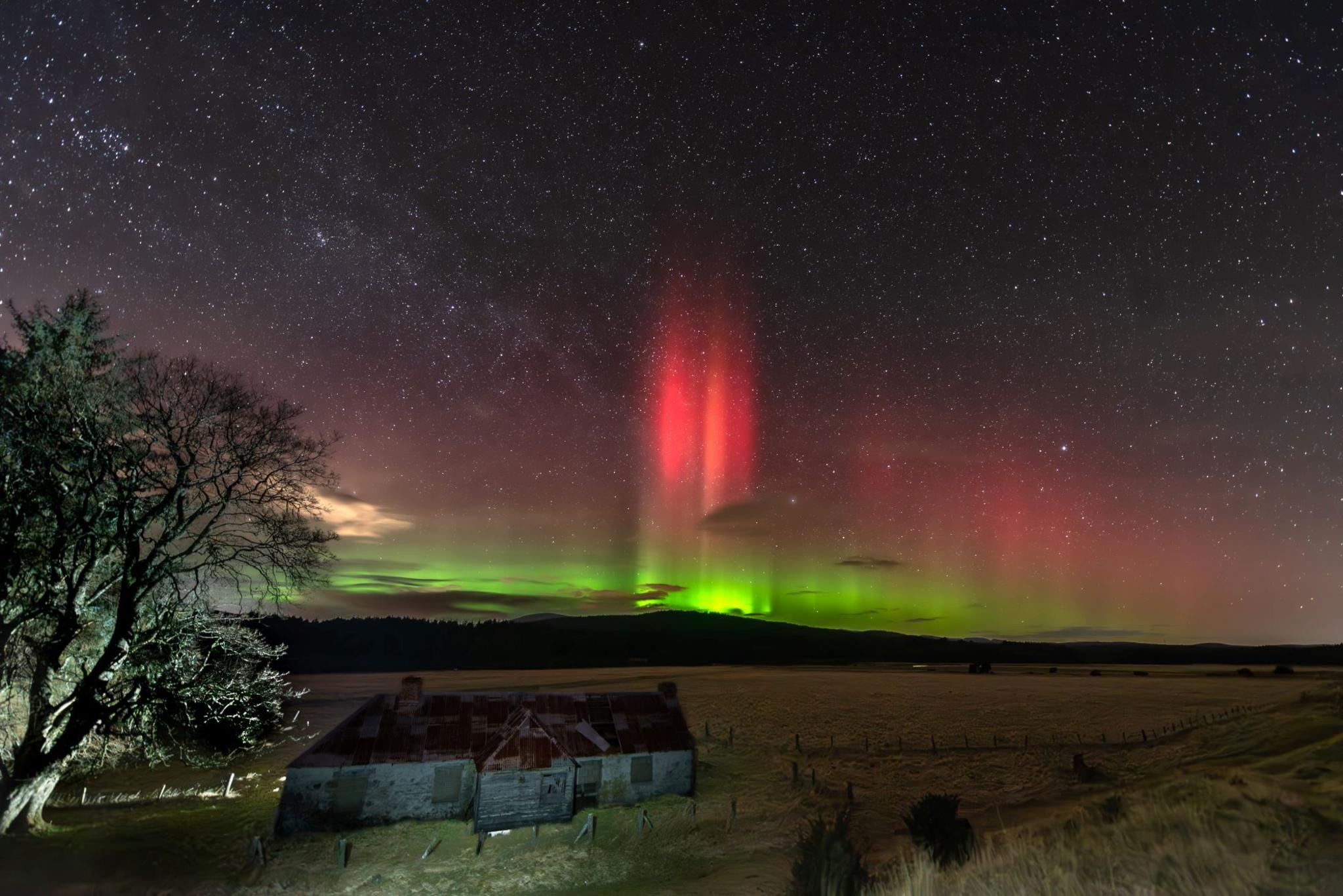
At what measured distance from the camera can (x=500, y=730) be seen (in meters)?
29.2

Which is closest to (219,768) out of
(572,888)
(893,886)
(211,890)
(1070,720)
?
(211,890)

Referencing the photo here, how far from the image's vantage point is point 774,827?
26359 millimetres

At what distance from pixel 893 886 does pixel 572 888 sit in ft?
58.3

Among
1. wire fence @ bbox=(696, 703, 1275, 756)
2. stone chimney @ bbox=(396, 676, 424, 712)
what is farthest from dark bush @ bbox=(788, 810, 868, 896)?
wire fence @ bbox=(696, 703, 1275, 756)

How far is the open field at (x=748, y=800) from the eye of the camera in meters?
18.8

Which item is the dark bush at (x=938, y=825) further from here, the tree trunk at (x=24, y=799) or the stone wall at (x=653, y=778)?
the tree trunk at (x=24, y=799)

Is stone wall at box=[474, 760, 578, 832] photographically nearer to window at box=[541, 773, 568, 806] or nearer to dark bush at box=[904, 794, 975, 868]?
window at box=[541, 773, 568, 806]

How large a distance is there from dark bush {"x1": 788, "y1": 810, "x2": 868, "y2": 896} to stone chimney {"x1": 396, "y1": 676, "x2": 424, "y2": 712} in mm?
23885

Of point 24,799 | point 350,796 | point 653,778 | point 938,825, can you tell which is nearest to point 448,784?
point 350,796

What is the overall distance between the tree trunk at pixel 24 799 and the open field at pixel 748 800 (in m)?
0.66

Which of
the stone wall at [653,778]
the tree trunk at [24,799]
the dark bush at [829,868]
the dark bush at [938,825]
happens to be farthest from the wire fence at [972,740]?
the tree trunk at [24,799]

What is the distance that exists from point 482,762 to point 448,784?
6.02 feet

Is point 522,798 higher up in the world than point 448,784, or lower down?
lower down

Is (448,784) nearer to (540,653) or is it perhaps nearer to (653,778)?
(653,778)
